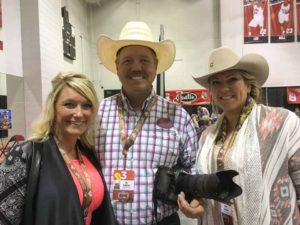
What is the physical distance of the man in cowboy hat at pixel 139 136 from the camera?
1.52 meters

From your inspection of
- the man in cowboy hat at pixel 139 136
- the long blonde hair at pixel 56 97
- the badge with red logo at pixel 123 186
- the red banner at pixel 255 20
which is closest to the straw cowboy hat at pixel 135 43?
the man in cowboy hat at pixel 139 136

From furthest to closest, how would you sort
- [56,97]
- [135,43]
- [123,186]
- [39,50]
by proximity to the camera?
[39,50], [135,43], [123,186], [56,97]

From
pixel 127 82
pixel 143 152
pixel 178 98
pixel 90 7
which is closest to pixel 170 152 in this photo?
pixel 143 152

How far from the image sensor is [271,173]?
4.69 ft

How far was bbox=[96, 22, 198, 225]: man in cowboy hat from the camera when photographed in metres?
1.52

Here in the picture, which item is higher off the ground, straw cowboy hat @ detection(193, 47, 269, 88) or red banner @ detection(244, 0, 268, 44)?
red banner @ detection(244, 0, 268, 44)

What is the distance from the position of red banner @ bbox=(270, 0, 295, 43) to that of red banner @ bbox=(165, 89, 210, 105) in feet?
6.08

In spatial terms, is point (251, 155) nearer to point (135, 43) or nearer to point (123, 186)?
point (123, 186)

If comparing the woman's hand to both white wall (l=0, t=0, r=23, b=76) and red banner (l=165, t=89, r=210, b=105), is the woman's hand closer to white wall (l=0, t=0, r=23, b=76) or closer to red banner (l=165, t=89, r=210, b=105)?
white wall (l=0, t=0, r=23, b=76)

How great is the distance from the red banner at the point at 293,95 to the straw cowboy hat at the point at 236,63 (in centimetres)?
559

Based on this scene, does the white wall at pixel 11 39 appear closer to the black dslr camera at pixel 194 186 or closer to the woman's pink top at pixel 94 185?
the woman's pink top at pixel 94 185

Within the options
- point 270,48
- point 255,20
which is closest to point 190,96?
point 270,48

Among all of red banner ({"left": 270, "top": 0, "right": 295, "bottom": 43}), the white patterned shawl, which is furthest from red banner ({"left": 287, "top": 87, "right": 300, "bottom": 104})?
the white patterned shawl

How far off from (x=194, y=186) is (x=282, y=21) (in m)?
6.49
